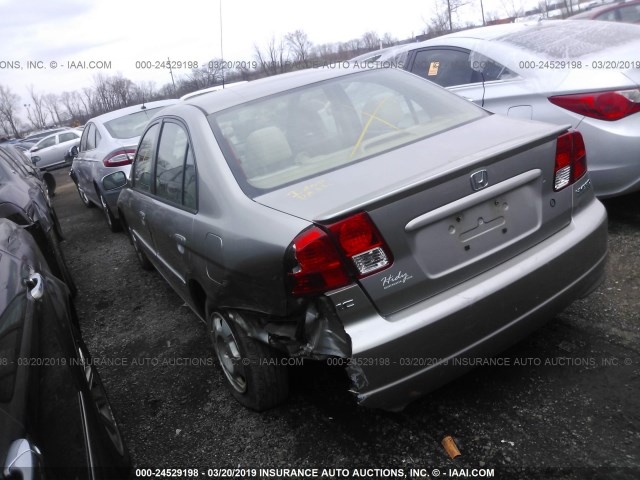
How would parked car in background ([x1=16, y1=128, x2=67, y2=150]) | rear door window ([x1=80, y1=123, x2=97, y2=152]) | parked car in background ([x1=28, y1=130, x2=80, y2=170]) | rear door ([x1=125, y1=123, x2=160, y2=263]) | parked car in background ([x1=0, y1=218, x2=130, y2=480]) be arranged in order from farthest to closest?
parked car in background ([x1=16, y1=128, x2=67, y2=150])
parked car in background ([x1=28, y1=130, x2=80, y2=170])
rear door window ([x1=80, y1=123, x2=97, y2=152])
rear door ([x1=125, y1=123, x2=160, y2=263])
parked car in background ([x1=0, y1=218, x2=130, y2=480])

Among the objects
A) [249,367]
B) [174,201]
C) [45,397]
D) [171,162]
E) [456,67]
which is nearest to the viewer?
[45,397]

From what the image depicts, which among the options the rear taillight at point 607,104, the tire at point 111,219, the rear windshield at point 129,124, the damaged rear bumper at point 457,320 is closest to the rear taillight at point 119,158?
the rear windshield at point 129,124

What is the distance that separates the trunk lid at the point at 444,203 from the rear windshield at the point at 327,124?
0.18 m

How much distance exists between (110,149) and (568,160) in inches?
231

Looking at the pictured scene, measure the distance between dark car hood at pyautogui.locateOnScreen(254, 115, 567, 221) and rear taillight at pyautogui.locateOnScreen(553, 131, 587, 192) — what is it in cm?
8

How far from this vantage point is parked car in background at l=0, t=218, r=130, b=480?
145 centimetres

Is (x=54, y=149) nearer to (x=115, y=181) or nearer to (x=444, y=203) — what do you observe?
(x=115, y=181)

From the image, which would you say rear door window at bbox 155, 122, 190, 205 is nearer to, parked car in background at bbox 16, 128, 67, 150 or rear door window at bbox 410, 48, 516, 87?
rear door window at bbox 410, 48, 516, 87

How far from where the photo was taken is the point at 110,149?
6770 mm

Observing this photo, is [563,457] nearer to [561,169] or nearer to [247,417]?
[561,169]

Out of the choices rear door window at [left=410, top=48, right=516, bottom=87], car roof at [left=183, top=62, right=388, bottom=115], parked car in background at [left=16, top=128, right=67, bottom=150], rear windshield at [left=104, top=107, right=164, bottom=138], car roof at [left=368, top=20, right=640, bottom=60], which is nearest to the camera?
car roof at [left=183, top=62, right=388, bottom=115]

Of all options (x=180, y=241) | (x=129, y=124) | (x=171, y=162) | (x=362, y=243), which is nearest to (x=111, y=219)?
(x=129, y=124)

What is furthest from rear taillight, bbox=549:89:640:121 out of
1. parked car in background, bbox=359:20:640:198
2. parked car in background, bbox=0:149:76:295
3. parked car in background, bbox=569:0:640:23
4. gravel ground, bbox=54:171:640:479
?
parked car in background, bbox=569:0:640:23

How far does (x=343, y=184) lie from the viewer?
223cm
